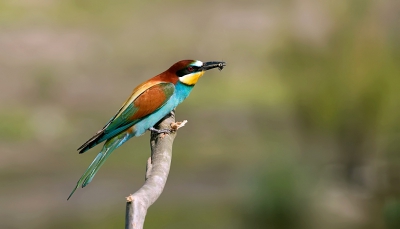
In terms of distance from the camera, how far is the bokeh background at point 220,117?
8719 millimetres

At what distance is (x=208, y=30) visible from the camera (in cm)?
1434

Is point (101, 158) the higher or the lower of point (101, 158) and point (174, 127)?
the lower

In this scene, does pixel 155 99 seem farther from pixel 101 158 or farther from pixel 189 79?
pixel 101 158

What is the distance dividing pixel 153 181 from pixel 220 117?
29.5 feet

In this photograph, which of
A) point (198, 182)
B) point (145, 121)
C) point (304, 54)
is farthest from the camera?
point (198, 182)

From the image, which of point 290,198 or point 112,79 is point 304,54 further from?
point 112,79

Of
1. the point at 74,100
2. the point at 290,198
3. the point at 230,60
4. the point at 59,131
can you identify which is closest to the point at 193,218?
the point at 290,198

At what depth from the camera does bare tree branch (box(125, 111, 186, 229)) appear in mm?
2430

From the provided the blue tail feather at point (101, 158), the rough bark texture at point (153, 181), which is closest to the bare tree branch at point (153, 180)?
the rough bark texture at point (153, 181)

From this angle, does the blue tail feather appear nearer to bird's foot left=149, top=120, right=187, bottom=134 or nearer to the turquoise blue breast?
the turquoise blue breast

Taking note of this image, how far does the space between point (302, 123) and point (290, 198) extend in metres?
1.97

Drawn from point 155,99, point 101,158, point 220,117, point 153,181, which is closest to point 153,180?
point 153,181

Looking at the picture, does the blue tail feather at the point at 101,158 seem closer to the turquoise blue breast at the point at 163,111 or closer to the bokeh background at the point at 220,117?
the turquoise blue breast at the point at 163,111

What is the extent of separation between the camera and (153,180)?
2.92 metres
